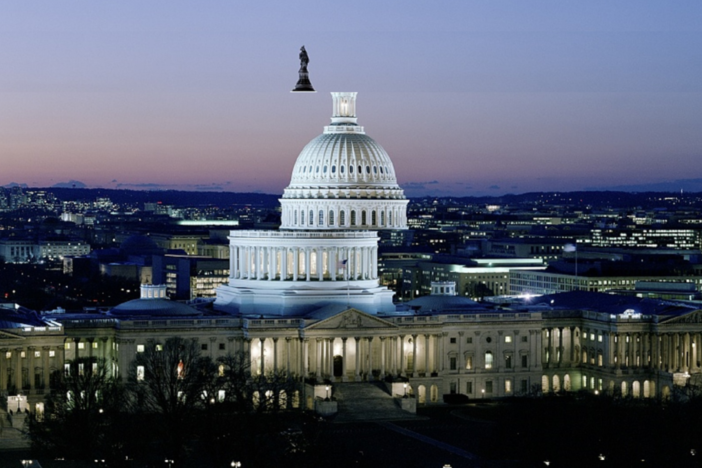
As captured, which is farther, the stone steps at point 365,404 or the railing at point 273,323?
the railing at point 273,323

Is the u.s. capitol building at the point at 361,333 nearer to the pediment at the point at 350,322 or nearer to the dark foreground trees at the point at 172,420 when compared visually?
the pediment at the point at 350,322

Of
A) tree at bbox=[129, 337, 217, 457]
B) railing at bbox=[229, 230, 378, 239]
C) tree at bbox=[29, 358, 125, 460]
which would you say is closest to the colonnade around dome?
railing at bbox=[229, 230, 378, 239]

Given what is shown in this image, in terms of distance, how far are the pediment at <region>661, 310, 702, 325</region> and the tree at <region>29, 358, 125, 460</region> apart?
183ft

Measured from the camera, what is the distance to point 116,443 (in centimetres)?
13200

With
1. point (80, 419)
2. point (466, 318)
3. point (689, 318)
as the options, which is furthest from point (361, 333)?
point (80, 419)

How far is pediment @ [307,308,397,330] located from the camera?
17538 cm

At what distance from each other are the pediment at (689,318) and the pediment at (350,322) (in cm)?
2739

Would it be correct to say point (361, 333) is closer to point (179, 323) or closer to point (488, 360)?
point (488, 360)

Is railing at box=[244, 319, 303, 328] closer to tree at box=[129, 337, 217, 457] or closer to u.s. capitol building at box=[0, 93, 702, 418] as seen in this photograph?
u.s. capitol building at box=[0, 93, 702, 418]

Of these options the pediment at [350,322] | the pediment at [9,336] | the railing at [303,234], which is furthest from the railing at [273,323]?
the pediment at [9,336]

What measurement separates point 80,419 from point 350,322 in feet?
143

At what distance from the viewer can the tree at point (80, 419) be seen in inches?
5271

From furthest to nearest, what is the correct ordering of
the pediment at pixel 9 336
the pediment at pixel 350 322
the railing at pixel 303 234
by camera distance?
the railing at pixel 303 234
the pediment at pixel 350 322
the pediment at pixel 9 336

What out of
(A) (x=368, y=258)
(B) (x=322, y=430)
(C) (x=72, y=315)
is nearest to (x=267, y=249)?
(A) (x=368, y=258)
